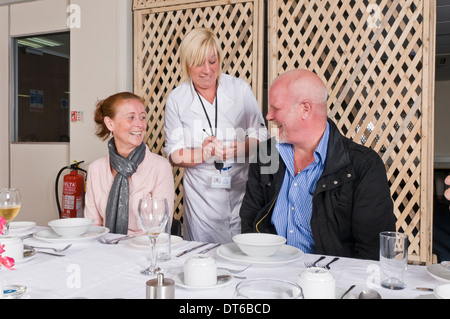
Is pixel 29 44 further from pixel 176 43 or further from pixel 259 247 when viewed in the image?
pixel 259 247

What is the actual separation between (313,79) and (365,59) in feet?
4.14

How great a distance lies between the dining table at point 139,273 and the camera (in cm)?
85

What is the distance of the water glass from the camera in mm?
885

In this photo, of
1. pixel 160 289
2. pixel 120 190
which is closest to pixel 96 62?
pixel 120 190

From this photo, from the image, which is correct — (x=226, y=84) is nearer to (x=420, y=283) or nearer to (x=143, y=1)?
(x=143, y=1)

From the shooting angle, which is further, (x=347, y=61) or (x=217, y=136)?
(x=347, y=61)

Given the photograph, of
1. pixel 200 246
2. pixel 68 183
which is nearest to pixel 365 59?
pixel 200 246

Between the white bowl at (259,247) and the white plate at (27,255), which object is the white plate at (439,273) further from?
the white plate at (27,255)

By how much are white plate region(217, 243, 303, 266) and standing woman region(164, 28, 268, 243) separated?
1.02m

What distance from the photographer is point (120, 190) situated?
1.75 metres

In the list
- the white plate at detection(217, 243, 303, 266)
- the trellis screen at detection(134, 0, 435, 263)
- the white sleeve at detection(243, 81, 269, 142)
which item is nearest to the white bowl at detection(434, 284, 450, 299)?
the white plate at detection(217, 243, 303, 266)

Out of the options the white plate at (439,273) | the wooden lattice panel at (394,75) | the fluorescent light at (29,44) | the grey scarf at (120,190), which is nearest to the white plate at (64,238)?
the grey scarf at (120,190)

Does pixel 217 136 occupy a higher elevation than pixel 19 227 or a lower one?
higher

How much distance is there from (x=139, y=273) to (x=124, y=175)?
84cm
